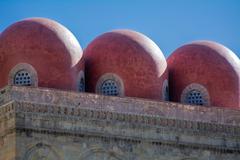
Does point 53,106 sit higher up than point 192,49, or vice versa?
point 192,49

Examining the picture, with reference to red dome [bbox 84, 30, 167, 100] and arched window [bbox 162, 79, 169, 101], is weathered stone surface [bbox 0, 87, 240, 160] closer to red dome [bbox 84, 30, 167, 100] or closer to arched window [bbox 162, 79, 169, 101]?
red dome [bbox 84, 30, 167, 100]

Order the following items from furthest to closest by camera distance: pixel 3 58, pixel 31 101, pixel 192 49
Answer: pixel 192 49 < pixel 3 58 < pixel 31 101

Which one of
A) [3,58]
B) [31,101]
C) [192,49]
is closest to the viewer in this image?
[31,101]

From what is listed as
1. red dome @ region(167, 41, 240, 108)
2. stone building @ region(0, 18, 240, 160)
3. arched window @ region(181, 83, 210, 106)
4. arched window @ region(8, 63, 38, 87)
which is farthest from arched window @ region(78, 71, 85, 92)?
arched window @ region(181, 83, 210, 106)

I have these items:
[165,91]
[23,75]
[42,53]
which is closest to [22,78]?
[23,75]

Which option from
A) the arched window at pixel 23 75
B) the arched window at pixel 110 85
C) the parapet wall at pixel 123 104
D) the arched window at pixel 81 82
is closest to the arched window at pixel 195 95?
the parapet wall at pixel 123 104

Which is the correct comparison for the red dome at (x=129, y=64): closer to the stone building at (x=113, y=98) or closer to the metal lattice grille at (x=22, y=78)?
the stone building at (x=113, y=98)

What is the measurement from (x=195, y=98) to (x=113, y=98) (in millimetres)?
4652

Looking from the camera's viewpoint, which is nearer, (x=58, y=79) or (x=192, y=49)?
(x=58, y=79)

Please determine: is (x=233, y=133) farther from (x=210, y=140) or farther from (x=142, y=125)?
(x=142, y=125)

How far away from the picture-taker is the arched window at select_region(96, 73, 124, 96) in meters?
41.6

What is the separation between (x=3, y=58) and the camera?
134ft

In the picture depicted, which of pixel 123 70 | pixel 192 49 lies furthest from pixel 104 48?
pixel 192 49

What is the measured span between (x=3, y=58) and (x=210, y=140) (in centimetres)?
844
